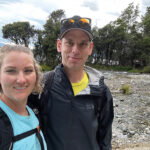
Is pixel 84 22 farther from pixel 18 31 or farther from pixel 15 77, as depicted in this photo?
pixel 18 31

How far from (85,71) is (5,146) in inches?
58.7

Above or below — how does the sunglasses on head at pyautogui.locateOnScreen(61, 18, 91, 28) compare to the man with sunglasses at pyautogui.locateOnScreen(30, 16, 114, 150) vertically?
above

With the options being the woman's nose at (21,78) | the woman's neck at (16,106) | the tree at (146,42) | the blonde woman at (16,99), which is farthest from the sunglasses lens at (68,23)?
the tree at (146,42)

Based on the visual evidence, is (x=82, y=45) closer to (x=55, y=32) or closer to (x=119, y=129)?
(x=119, y=129)

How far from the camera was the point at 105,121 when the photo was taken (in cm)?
208

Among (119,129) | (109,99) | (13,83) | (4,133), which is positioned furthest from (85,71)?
(119,129)

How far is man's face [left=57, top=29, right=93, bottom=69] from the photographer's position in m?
1.92

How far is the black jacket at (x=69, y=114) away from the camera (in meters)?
1.77

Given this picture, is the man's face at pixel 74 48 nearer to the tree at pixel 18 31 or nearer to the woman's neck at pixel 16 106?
the woman's neck at pixel 16 106

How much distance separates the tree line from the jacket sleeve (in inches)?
1089

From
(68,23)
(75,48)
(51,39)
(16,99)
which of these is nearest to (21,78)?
(16,99)

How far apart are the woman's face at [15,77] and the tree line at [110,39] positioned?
28.0m

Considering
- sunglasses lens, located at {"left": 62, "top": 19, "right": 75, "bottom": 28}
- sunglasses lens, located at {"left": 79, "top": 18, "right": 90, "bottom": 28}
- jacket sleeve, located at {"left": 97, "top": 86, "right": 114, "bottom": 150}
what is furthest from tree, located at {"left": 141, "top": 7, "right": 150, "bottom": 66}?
sunglasses lens, located at {"left": 62, "top": 19, "right": 75, "bottom": 28}

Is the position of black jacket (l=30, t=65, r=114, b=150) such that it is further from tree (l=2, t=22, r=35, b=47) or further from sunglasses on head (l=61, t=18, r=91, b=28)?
tree (l=2, t=22, r=35, b=47)
